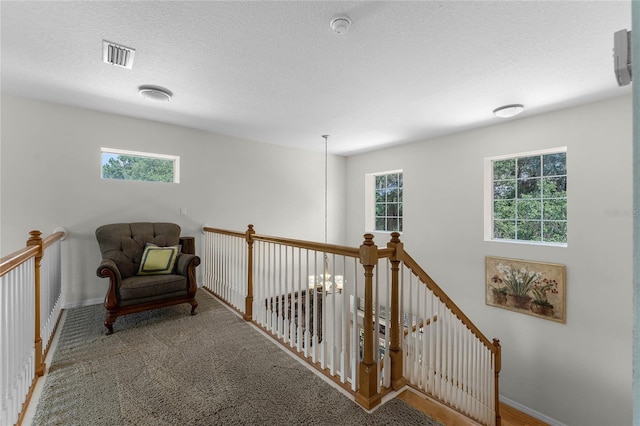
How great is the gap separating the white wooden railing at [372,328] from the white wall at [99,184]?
1.07 meters

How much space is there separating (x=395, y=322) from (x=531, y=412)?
3.32 m

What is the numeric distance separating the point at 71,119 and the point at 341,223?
473 centimetres

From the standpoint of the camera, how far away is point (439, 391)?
2.38m

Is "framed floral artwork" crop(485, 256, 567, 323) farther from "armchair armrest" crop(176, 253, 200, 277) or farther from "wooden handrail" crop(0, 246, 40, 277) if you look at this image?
"wooden handrail" crop(0, 246, 40, 277)

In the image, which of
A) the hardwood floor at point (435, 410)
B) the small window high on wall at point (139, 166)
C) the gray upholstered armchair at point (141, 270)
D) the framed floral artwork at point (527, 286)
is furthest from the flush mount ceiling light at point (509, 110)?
the small window high on wall at point (139, 166)

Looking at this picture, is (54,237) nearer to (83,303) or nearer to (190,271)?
(83,303)

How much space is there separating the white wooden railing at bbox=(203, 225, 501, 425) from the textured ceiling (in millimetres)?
1503

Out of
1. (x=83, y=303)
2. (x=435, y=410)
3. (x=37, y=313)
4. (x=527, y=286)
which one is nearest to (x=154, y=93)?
(x=37, y=313)

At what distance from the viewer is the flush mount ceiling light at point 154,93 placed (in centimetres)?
288

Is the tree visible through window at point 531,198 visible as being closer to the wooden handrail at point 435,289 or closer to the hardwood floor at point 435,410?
the wooden handrail at point 435,289

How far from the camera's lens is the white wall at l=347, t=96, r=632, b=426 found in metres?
3.10

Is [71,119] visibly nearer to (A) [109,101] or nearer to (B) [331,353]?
(A) [109,101]

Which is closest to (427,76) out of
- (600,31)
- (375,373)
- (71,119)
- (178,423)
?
(600,31)

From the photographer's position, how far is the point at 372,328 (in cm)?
183
